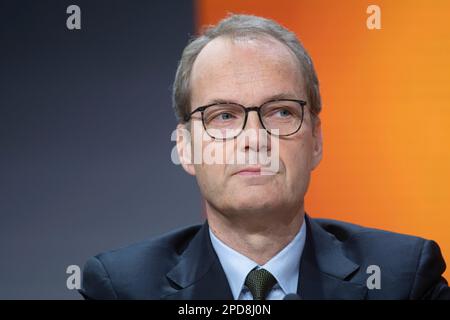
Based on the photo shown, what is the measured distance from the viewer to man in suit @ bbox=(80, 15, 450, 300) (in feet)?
5.78

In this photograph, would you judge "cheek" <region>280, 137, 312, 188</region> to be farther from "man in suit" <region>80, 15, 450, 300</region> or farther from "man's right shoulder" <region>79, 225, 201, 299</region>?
"man's right shoulder" <region>79, 225, 201, 299</region>

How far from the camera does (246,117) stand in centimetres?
177

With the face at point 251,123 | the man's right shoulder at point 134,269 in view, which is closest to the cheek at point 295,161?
the face at point 251,123

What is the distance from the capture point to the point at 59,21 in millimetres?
2270

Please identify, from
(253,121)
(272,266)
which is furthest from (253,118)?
(272,266)

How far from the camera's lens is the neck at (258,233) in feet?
6.00

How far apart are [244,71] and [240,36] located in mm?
132

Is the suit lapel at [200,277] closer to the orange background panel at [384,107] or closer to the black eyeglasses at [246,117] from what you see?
the black eyeglasses at [246,117]

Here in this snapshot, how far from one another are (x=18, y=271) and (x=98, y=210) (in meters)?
0.30

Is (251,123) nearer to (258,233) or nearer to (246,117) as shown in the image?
(246,117)

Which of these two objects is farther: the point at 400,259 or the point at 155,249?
the point at 155,249

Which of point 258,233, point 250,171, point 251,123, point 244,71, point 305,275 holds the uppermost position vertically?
point 244,71

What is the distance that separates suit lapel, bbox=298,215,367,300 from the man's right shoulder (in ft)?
1.15

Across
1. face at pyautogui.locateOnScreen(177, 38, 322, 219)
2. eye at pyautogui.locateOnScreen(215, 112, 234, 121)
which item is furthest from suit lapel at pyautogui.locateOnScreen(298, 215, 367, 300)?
eye at pyautogui.locateOnScreen(215, 112, 234, 121)
